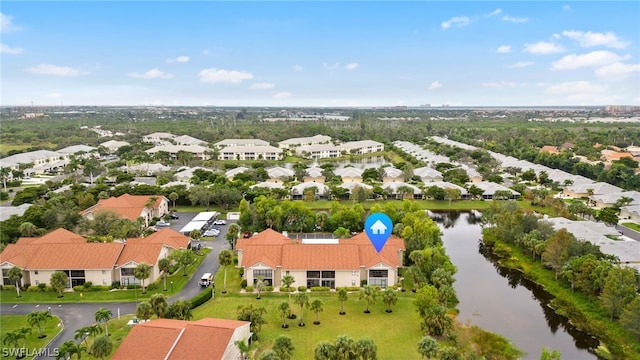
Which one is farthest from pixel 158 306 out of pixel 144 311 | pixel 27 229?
pixel 27 229

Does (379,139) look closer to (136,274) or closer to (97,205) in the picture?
(97,205)

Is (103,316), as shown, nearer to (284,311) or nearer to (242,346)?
(242,346)

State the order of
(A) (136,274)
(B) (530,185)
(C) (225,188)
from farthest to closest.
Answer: (B) (530,185) < (C) (225,188) < (A) (136,274)

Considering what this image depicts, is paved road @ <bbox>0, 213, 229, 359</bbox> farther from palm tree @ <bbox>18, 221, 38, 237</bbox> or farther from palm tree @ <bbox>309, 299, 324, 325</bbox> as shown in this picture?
palm tree @ <bbox>18, 221, 38, 237</bbox>

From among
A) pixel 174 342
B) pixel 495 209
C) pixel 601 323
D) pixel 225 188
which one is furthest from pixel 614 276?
pixel 225 188

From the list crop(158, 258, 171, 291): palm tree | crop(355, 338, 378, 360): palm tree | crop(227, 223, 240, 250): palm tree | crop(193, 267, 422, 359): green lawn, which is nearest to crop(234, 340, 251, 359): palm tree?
crop(193, 267, 422, 359): green lawn

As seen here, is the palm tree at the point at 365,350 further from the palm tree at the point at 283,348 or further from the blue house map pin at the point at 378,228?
the blue house map pin at the point at 378,228
